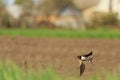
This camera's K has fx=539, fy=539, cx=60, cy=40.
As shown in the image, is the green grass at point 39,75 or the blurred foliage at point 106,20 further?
the blurred foliage at point 106,20

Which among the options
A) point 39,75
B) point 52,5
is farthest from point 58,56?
point 52,5

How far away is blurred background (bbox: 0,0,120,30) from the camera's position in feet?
107

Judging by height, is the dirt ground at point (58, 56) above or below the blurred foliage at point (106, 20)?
above

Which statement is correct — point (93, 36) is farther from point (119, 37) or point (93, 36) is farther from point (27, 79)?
point (27, 79)

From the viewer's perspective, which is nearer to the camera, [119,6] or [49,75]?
[49,75]

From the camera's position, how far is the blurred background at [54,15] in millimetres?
32562

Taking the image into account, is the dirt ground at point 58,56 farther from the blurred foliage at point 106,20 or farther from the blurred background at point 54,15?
the blurred foliage at point 106,20

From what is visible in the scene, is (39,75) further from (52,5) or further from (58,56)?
(52,5)

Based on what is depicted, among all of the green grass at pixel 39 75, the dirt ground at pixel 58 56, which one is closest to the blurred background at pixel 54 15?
the dirt ground at pixel 58 56

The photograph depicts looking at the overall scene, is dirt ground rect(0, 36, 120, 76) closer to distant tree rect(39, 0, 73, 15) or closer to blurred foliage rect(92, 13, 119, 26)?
blurred foliage rect(92, 13, 119, 26)

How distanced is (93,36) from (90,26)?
43.0 ft

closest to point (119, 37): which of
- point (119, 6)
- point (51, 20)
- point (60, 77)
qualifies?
point (51, 20)

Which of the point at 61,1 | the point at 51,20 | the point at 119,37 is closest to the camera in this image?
the point at 119,37

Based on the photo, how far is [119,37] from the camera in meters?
20.4
